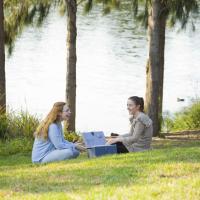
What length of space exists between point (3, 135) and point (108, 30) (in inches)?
1033

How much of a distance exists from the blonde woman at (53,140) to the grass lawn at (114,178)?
0.46 metres

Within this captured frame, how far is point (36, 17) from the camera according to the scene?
17.0 meters

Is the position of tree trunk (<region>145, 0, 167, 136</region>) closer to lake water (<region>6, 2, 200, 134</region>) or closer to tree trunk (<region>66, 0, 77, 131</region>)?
tree trunk (<region>66, 0, 77, 131</region>)

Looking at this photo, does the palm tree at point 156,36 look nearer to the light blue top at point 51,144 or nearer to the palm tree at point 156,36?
the palm tree at point 156,36

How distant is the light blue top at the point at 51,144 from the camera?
857cm

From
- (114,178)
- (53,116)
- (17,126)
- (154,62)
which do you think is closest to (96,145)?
(53,116)

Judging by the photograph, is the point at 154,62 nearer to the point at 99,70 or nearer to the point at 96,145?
the point at 96,145

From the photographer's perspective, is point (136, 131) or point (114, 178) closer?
point (114, 178)

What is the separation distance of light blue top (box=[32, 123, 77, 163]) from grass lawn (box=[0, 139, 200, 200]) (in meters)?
0.46

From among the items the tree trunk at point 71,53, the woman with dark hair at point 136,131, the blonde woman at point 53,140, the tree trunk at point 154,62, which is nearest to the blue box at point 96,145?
the woman with dark hair at point 136,131

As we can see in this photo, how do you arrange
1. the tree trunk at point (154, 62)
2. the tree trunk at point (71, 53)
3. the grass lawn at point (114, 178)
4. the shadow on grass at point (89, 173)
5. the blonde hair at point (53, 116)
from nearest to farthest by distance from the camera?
the grass lawn at point (114, 178) < the shadow on grass at point (89, 173) < the blonde hair at point (53, 116) < the tree trunk at point (154, 62) < the tree trunk at point (71, 53)

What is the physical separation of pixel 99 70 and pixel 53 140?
21.0 m

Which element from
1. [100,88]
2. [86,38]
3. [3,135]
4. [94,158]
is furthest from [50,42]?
[94,158]

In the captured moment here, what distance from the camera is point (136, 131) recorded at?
8805 millimetres
